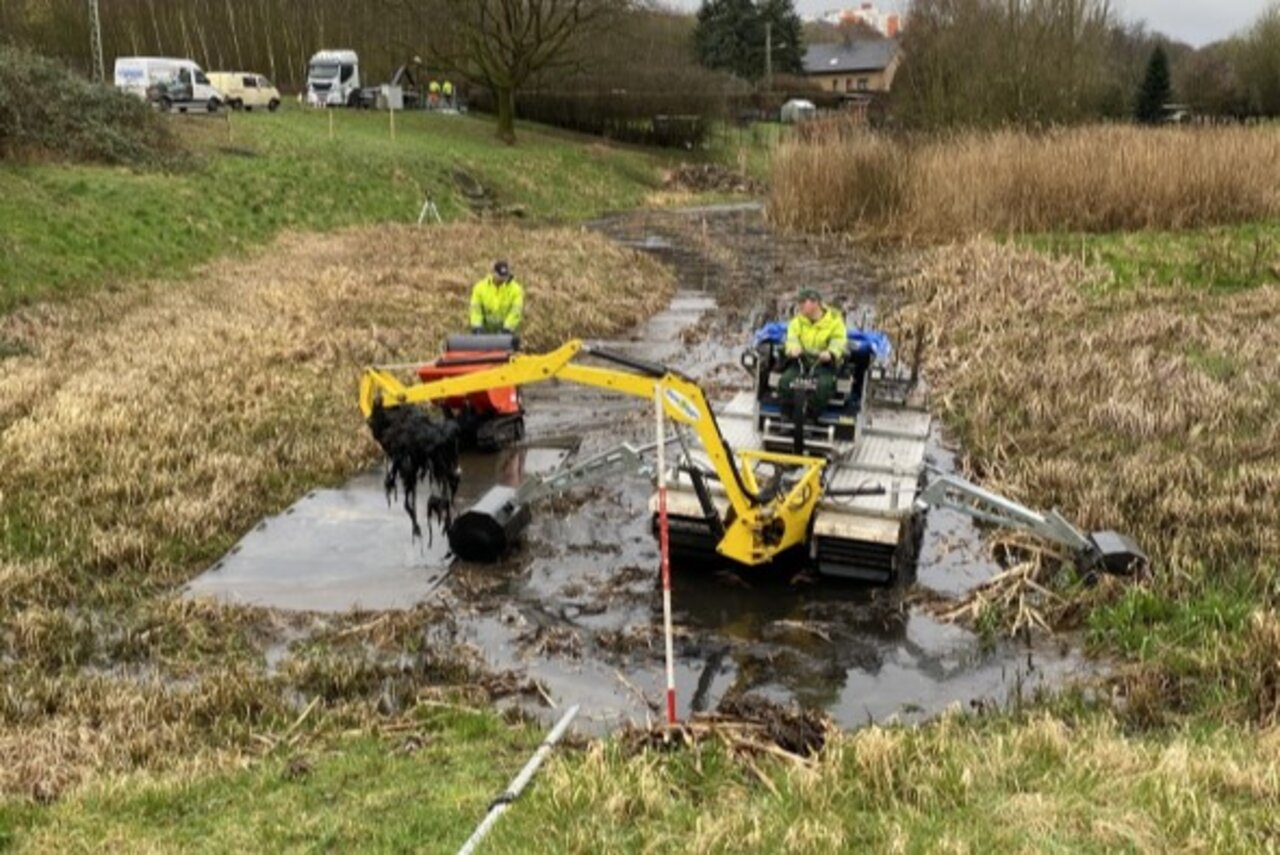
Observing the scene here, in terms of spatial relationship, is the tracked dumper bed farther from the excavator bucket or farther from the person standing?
the person standing

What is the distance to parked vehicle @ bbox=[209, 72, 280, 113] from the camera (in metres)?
41.7

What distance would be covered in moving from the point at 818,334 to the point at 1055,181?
15950 millimetres

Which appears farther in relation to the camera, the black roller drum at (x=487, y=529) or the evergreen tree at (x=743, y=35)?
the evergreen tree at (x=743, y=35)

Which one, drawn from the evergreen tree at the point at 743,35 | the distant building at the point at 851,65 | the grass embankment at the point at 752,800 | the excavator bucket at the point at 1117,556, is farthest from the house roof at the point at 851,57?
the grass embankment at the point at 752,800

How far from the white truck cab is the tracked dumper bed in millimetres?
40278

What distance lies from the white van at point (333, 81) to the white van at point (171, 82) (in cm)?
874

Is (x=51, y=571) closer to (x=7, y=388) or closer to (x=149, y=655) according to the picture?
(x=149, y=655)

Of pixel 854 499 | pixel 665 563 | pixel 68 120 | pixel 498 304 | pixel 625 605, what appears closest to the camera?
pixel 665 563

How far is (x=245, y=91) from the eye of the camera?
1672 inches

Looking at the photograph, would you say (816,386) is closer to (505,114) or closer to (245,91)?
(245,91)

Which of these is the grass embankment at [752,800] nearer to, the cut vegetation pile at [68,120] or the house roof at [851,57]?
the cut vegetation pile at [68,120]

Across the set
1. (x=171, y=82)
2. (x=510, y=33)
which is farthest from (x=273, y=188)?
(x=510, y=33)

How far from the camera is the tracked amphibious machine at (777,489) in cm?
864

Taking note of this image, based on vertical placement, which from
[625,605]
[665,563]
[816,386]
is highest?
[816,386]
